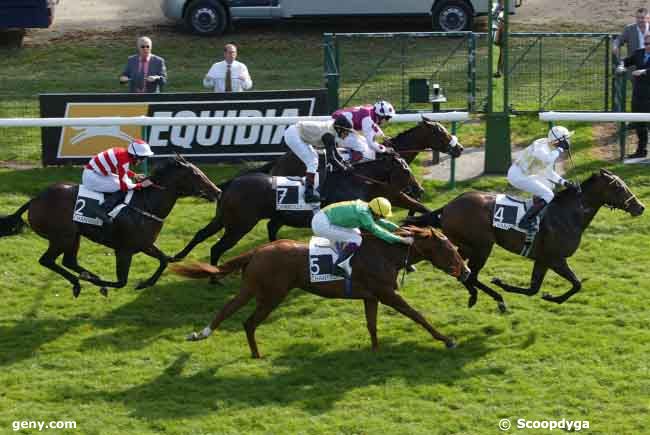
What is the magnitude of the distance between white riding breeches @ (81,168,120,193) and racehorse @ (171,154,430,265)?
1023 millimetres

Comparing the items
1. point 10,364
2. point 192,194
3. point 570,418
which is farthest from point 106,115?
point 570,418

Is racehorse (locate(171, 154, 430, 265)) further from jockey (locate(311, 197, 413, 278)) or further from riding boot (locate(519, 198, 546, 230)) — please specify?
jockey (locate(311, 197, 413, 278))

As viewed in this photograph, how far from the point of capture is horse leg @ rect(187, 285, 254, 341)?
1173 centimetres

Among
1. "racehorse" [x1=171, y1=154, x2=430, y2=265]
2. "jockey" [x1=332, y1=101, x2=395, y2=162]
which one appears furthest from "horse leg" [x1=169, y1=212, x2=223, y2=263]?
"jockey" [x1=332, y1=101, x2=395, y2=162]

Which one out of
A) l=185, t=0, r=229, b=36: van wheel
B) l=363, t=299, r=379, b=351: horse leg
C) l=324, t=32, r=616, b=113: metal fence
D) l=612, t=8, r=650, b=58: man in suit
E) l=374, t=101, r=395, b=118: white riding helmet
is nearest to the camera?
l=363, t=299, r=379, b=351: horse leg

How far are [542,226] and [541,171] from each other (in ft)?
1.84

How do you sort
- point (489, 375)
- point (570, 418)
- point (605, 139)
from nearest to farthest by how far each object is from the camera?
1. point (570, 418)
2. point (489, 375)
3. point (605, 139)

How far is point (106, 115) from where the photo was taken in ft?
56.0

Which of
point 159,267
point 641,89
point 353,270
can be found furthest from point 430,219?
point 641,89

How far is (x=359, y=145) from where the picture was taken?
1414 centimetres

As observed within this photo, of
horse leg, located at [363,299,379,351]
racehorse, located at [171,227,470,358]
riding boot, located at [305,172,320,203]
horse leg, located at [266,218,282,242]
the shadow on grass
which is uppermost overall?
riding boot, located at [305,172,320,203]

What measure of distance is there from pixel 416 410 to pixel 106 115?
774 centimetres

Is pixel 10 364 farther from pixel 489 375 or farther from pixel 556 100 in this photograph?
pixel 556 100

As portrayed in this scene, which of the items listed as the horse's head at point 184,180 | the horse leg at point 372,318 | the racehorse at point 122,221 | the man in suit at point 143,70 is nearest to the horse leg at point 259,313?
the horse leg at point 372,318
